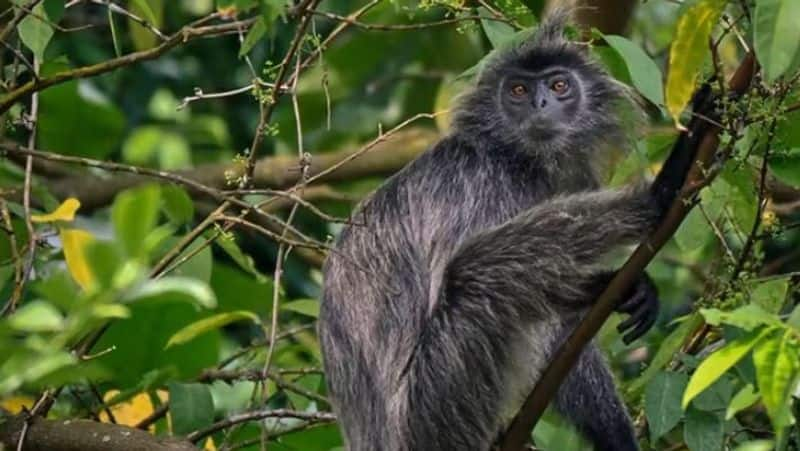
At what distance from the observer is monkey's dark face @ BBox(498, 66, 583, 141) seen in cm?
512

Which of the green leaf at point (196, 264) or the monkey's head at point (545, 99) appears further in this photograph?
the monkey's head at point (545, 99)

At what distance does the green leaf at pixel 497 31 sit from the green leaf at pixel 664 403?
0.96m

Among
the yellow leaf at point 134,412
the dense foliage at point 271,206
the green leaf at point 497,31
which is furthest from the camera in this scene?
the yellow leaf at point 134,412

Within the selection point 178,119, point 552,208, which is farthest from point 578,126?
point 178,119

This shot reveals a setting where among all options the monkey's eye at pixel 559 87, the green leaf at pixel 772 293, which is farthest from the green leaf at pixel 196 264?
the green leaf at pixel 772 293

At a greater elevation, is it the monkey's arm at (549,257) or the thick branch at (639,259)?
the thick branch at (639,259)

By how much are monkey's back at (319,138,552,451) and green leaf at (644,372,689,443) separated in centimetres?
92

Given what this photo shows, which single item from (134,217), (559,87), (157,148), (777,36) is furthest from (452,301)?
(157,148)

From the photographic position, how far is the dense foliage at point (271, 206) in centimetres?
260

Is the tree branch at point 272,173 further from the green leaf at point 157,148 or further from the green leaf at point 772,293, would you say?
the green leaf at point 772,293

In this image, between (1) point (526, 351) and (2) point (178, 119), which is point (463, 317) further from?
(2) point (178, 119)

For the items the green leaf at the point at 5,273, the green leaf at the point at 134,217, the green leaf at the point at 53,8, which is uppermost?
the green leaf at the point at 134,217

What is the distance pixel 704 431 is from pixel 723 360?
4.03ft

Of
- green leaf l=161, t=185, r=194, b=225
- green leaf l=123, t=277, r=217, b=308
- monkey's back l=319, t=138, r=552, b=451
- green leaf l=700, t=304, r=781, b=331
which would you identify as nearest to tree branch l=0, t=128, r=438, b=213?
monkey's back l=319, t=138, r=552, b=451
